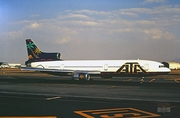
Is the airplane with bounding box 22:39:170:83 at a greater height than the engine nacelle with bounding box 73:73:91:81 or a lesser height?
greater

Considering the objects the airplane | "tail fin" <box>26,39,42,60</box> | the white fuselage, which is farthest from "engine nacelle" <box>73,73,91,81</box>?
"tail fin" <box>26,39,42,60</box>

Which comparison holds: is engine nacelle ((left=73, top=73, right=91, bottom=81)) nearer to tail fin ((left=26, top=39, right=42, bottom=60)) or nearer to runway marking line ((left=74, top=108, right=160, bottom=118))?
tail fin ((left=26, top=39, right=42, bottom=60))

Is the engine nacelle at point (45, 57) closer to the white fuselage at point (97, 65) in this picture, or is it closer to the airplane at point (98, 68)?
the airplane at point (98, 68)

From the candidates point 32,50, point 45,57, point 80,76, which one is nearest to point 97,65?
point 80,76

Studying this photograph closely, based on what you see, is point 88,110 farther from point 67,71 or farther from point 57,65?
point 57,65

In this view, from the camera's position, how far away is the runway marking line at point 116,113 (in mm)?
12672

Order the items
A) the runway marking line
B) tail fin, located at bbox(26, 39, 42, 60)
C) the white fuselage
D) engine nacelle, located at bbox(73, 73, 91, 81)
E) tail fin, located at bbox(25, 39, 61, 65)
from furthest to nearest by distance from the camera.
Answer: tail fin, located at bbox(26, 39, 42, 60) < tail fin, located at bbox(25, 39, 61, 65) < engine nacelle, located at bbox(73, 73, 91, 81) < the white fuselage < the runway marking line

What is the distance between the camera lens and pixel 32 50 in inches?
2386

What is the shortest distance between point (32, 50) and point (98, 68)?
20567 mm

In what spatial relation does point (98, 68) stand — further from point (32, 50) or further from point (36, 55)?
point (32, 50)

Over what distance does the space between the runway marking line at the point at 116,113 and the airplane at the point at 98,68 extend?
2759cm

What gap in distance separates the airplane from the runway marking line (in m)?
27.6

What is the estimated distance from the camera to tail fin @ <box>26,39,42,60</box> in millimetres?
60062

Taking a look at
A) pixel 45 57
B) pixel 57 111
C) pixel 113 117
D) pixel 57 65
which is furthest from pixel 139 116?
pixel 45 57
